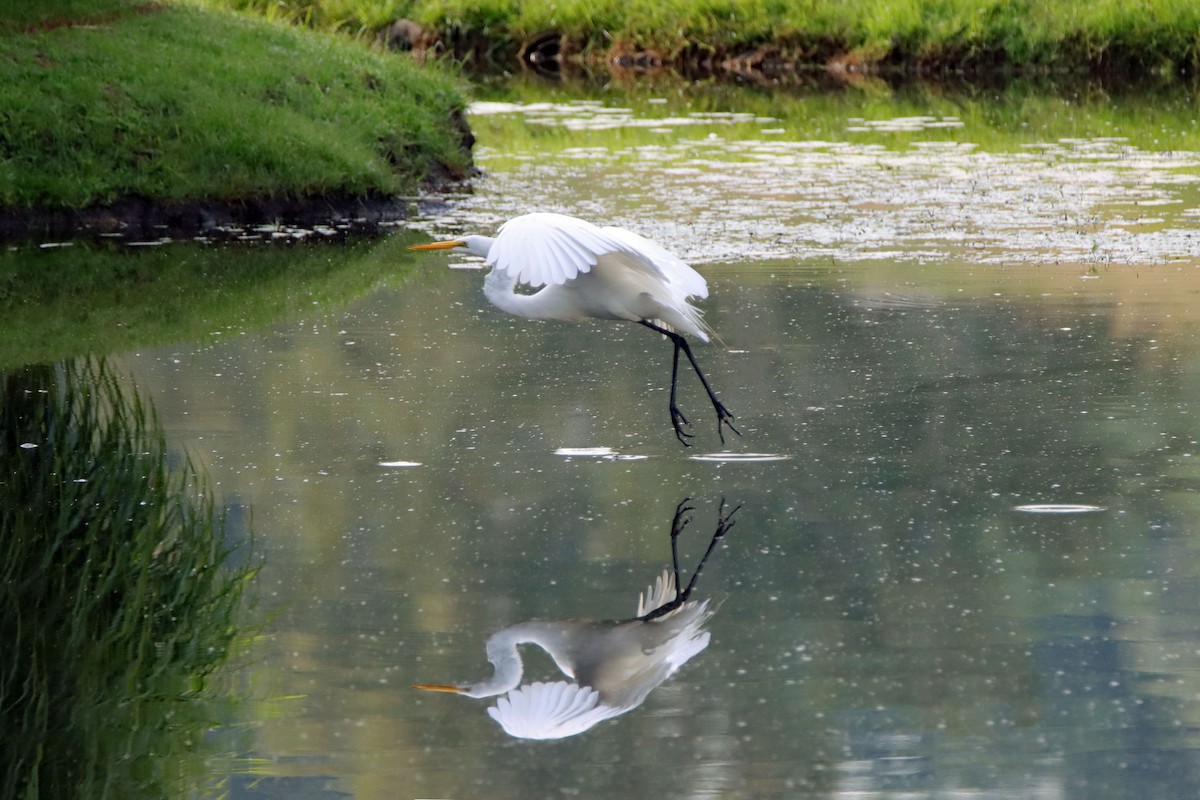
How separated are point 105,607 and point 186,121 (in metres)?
7.82

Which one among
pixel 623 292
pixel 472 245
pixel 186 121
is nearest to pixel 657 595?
pixel 623 292

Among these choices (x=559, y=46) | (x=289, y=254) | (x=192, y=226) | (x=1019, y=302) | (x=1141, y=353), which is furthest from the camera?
(x=559, y=46)

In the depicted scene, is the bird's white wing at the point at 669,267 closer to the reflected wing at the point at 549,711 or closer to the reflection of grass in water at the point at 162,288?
the reflected wing at the point at 549,711

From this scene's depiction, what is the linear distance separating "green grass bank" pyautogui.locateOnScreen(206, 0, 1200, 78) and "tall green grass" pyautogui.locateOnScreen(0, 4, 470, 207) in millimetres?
8451

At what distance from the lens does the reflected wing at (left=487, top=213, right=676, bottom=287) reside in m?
5.50

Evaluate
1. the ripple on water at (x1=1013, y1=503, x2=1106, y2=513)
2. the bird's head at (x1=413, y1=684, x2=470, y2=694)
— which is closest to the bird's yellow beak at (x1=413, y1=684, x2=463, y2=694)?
the bird's head at (x1=413, y1=684, x2=470, y2=694)

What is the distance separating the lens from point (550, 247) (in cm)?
561

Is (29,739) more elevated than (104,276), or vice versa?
(29,739)

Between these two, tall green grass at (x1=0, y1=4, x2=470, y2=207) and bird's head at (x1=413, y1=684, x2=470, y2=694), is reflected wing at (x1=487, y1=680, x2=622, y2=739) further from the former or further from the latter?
tall green grass at (x1=0, y1=4, x2=470, y2=207)

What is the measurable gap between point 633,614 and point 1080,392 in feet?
10.0

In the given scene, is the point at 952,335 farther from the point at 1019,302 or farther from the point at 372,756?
the point at 372,756

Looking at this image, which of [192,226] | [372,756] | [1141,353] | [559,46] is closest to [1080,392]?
[1141,353]

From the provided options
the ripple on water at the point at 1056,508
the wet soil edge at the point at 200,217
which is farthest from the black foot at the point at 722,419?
the wet soil edge at the point at 200,217

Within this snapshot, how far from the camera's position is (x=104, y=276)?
1007 centimetres
